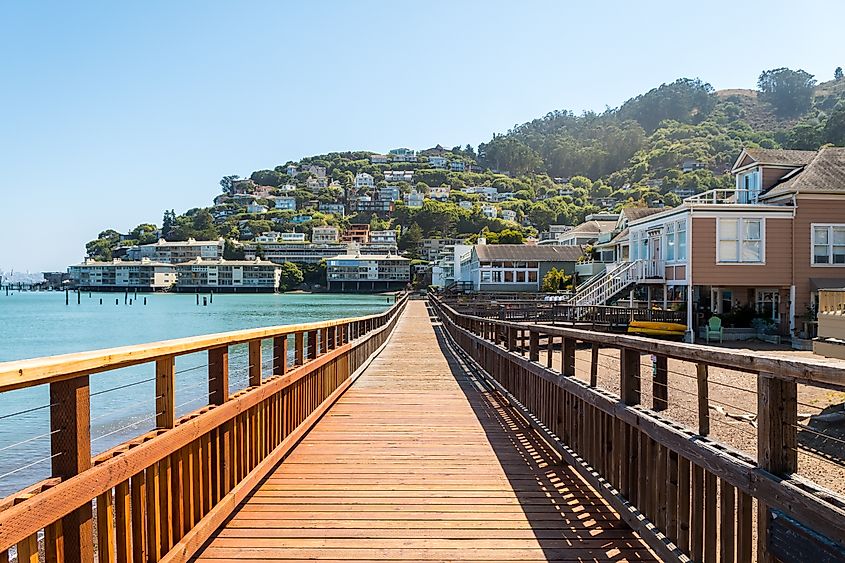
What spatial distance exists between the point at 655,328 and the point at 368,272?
126238 millimetres

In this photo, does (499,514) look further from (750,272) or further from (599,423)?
(750,272)

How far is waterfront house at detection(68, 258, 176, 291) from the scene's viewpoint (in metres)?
181

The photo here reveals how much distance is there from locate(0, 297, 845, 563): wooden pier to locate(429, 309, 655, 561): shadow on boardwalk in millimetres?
20

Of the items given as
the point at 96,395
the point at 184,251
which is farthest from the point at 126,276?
the point at 96,395

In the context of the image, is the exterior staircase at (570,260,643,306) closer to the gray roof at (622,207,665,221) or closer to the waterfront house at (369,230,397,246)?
the gray roof at (622,207,665,221)

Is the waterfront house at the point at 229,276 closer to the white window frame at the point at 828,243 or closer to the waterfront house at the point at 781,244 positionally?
the waterfront house at the point at 781,244

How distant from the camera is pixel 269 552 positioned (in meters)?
4.02

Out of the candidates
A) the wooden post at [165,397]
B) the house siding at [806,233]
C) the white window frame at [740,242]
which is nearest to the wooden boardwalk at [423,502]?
the wooden post at [165,397]

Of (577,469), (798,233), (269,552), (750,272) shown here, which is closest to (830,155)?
(798,233)

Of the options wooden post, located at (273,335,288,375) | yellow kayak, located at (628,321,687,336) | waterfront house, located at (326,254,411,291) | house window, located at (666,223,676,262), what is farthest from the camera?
waterfront house, located at (326,254,411,291)

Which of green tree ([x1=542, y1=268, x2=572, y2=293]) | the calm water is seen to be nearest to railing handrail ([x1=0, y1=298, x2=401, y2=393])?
the calm water

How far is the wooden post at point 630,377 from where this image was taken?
4.36 meters

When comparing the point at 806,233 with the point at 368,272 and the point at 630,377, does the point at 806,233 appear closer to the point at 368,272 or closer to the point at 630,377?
the point at 630,377

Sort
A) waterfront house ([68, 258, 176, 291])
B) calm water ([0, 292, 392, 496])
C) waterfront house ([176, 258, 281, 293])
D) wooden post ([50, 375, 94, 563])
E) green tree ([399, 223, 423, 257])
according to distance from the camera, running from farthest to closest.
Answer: waterfront house ([68, 258, 176, 291]), green tree ([399, 223, 423, 257]), waterfront house ([176, 258, 281, 293]), calm water ([0, 292, 392, 496]), wooden post ([50, 375, 94, 563])
